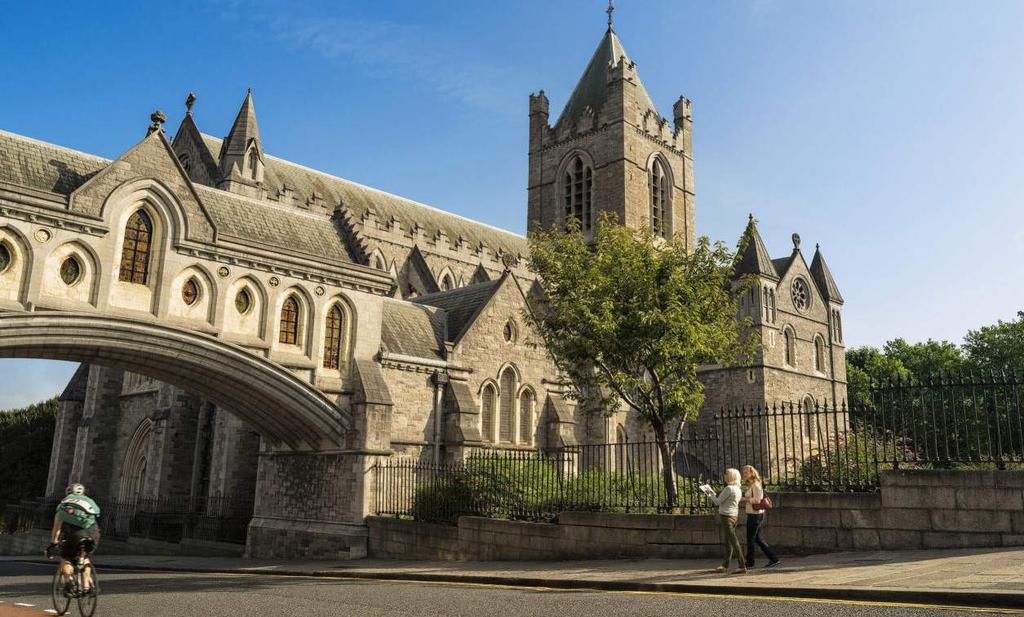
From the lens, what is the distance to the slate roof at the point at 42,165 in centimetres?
1519

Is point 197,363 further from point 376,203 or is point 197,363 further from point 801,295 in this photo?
point 801,295

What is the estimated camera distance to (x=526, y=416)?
24.7 metres

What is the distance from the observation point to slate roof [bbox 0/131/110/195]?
15.2m

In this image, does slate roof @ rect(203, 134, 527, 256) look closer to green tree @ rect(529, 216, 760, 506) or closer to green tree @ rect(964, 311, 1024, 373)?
green tree @ rect(529, 216, 760, 506)

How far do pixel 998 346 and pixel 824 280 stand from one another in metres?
16.6

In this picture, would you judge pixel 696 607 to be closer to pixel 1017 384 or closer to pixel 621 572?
pixel 621 572

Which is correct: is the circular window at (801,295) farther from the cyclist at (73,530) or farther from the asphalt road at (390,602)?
the cyclist at (73,530)

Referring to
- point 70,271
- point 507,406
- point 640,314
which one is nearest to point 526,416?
point 507,406

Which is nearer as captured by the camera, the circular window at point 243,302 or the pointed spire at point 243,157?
the circular window at point 243,302

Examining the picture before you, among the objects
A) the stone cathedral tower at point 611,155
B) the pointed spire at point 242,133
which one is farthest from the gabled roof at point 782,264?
the pointed spire at point 242,133

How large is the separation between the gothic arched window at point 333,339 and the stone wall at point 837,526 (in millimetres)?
6606

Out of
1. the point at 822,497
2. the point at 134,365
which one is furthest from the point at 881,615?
the point at 134,365

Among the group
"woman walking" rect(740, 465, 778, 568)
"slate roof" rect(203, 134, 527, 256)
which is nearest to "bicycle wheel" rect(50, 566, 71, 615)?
"woman walking" rect(740, 465, 778, 568)

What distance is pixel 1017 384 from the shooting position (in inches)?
431
